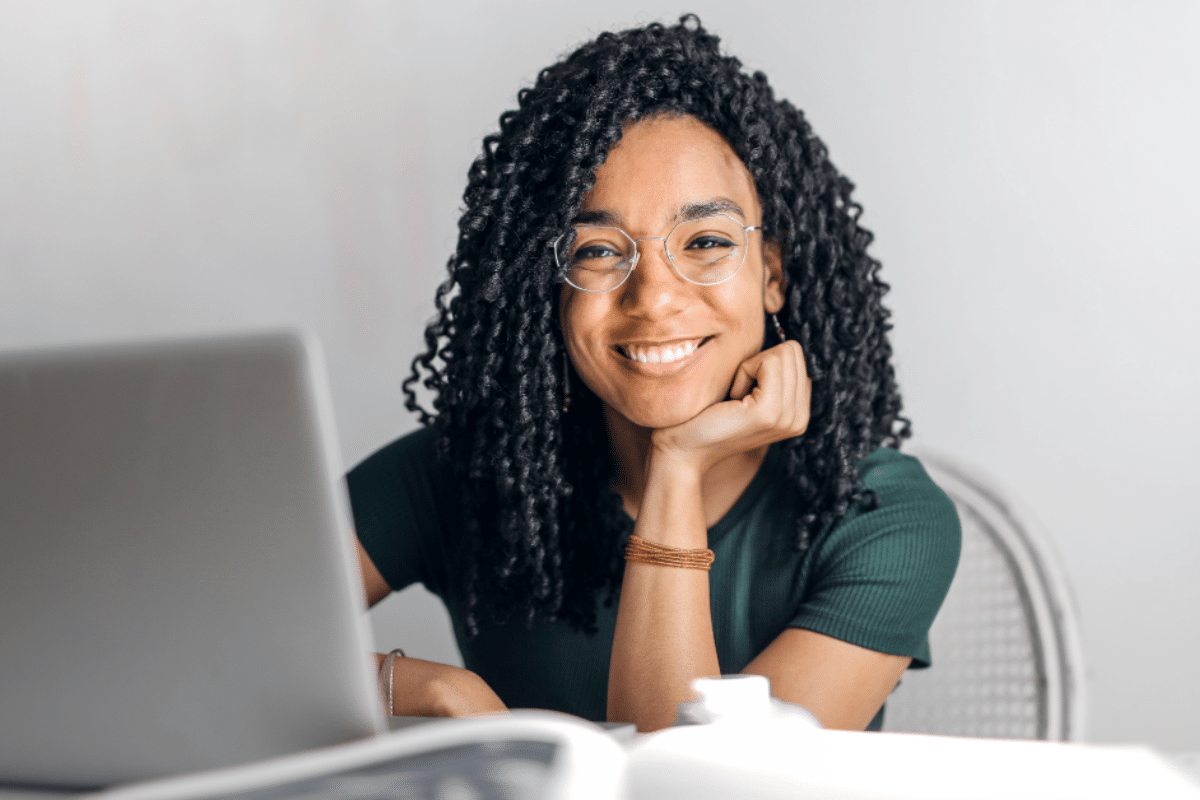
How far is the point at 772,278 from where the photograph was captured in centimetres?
124

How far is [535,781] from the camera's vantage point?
0.33 m

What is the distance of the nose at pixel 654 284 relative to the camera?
1119 millimetres

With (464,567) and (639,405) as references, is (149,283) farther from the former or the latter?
(639,405)

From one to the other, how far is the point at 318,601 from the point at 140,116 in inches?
81.1

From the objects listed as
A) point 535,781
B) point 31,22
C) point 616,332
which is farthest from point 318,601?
point 31,22

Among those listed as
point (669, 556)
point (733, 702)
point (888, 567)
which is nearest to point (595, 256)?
point (669, 556)

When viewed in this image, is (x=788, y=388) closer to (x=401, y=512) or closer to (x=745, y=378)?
(x=745, y=378)

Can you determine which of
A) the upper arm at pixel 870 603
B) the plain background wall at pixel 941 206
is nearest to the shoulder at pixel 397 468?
the upper arm at pixel 870 603

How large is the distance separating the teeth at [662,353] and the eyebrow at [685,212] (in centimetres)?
16

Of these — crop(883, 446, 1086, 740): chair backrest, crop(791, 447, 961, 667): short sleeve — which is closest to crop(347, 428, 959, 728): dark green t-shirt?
crop(791, 447, 961, 667): short sleeve

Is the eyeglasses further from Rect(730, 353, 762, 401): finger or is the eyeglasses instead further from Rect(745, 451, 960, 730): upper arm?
Rect(745, 451, 960, 730): upper arm

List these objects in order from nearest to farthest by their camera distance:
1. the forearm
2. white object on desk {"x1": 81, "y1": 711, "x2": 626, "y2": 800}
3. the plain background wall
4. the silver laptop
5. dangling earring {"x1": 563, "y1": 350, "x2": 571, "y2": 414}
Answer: white object on desk {"x1": 81, "y1": 711, "x2": 626, "y2": 800} < the silver laptop < the forearm < dangling earring {"x1": 563, "y1": 350, "x2": 571, "y2": 414} < the plain background wall

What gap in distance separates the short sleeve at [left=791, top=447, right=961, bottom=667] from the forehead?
0.43 m

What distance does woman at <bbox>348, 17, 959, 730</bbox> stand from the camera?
3.62ft
